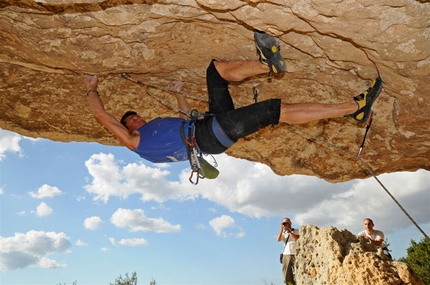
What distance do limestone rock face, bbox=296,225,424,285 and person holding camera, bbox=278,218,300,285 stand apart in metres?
0.99

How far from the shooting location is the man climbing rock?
12.7 feet

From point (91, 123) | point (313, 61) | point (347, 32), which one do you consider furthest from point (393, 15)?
point (91, 123)

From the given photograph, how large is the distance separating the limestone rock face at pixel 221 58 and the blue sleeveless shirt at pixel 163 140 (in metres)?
1.00

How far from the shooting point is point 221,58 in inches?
190

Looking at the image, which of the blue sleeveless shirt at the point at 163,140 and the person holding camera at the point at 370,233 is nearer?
the blue sleeveless shirt at the point at 163,140

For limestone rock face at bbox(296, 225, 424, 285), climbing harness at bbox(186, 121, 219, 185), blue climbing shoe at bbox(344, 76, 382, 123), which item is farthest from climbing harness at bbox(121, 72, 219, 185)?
limestone rock face at bbox(296, 225, 424, 285)

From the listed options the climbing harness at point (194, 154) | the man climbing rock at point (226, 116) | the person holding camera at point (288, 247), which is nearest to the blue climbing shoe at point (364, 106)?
the man climbing rock at point (226, 116)

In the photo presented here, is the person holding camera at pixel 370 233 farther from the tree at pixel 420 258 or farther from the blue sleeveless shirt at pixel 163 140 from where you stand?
the tree at pixel 420 258

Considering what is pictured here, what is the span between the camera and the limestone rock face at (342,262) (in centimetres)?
475

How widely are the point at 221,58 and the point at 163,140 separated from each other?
4.25 ft

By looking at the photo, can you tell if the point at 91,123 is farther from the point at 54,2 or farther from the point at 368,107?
the point at 368,107

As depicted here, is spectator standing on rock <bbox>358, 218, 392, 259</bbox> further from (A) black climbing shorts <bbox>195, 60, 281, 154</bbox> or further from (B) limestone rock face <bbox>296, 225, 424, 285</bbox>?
(A) black climbing shorts <bbox>195, 60, 281, 154</bbox>

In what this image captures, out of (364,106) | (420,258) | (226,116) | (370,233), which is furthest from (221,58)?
(420,258)

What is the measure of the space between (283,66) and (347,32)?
2.15 ft
